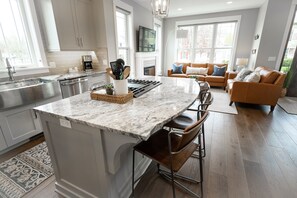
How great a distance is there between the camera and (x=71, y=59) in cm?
331

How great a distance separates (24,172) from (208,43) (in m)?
6.58

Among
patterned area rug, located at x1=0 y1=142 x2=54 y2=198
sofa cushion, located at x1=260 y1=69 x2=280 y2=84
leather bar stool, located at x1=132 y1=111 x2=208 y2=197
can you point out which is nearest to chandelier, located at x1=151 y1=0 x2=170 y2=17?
leather bar stool, located at x1=132 y1=111 x2=208 y2=197

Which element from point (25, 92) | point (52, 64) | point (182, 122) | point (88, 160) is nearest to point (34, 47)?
point (52, 64)

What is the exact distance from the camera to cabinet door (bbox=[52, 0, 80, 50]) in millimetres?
2637

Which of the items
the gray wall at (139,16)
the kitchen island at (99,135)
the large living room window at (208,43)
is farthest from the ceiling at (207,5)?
the kitchen island at (99,135)

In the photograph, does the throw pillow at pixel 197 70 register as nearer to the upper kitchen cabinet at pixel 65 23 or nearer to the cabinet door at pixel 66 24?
the upper kitchen cabinet at pixel 65 23

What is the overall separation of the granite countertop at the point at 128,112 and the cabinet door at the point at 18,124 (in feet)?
3.96

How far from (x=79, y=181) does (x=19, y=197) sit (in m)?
0.71

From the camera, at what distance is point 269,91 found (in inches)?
128

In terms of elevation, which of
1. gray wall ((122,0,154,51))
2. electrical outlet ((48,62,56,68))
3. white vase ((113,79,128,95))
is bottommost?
white vase ((113,79,128,95))

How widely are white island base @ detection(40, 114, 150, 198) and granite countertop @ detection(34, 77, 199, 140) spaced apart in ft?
0.22

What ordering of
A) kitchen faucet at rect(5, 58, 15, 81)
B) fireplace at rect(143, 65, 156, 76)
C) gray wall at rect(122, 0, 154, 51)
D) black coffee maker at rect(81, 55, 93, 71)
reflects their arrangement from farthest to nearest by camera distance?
1. fireplace at rect(143, 65, 156, 76)
2. gray wall at rect(122, 0, 154, 51)
3. black coffee maker at rect(81, 55, 93, 71)
4. kitchen faucet at rect(5, 58, 15, 81)

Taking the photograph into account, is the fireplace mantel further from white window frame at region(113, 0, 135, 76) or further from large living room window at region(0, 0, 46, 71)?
large living room window at region(0, 0, 46, 71)

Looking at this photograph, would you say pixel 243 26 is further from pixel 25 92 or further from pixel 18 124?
pixel 18 124
